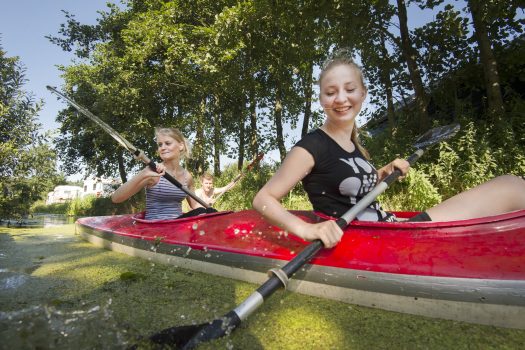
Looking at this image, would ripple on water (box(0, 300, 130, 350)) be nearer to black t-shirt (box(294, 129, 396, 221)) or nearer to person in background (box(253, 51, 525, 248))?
person in background (box(253, 51, 525, 248))

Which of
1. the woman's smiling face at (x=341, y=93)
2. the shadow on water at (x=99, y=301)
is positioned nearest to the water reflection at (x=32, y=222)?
the shadow on water at (x=99, y=301)

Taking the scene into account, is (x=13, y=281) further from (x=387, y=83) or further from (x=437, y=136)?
(x=387, y=83)

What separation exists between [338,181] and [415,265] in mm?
601

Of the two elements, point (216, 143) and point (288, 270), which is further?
point (216, 143)

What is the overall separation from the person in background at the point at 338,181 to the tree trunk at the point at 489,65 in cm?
434

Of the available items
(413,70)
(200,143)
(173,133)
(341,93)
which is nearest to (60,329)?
(341,93)

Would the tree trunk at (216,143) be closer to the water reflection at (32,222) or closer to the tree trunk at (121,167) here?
the water reflection at (32,222)

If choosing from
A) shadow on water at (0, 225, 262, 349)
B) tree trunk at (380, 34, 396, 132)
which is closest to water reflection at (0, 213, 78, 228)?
A: shadow on water at (0, 225, 262, 349)

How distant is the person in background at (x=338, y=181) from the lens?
1.83 meters

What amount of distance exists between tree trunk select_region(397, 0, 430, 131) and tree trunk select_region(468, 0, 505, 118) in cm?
108

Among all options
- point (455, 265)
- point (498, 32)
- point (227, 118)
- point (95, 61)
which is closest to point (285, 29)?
point (498, 32)

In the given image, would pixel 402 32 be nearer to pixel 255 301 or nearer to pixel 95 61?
pixel 255 301

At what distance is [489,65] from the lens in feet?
18.8

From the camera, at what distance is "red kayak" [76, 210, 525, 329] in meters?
1.46
